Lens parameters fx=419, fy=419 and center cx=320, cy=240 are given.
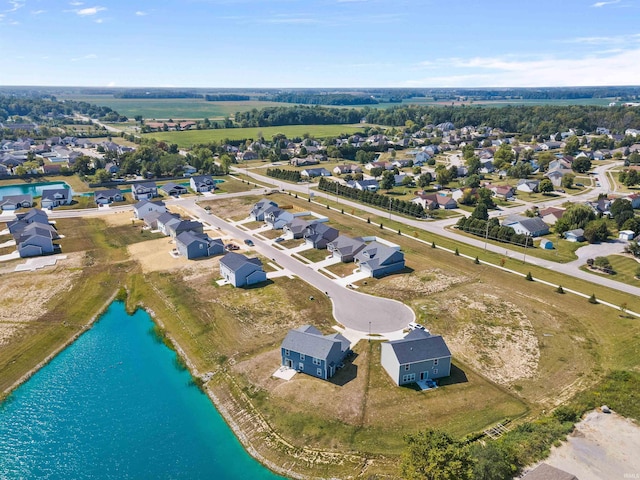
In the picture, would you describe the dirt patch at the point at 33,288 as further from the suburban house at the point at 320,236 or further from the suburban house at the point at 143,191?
the suburban house at the point at 143,191

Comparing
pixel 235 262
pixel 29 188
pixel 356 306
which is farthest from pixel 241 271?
pixel 29 188

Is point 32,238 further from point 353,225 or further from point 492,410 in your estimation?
point 492,410

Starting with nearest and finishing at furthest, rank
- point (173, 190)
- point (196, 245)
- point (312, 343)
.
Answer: point (312, 343) < point (196, 245) < point (173, 190)

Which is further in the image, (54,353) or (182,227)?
(182,227)

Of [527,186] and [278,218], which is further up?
[527,186]

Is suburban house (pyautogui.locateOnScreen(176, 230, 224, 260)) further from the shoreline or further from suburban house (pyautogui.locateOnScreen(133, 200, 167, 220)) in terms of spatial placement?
suburban house (pyautogui.locateOnScreen(133, 200, 167, 220))

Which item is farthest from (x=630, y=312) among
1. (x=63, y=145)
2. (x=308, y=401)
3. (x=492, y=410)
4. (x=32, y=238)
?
(x=63, y=145)

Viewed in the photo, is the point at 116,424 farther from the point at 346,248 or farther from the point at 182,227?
the point at 182,227
